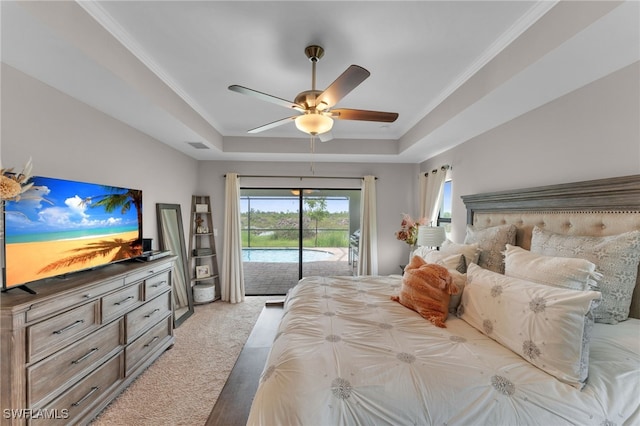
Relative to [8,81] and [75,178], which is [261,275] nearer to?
[75,178]

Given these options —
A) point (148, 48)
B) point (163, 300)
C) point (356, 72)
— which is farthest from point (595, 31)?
point (163, 300)

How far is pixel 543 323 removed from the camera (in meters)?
1.22

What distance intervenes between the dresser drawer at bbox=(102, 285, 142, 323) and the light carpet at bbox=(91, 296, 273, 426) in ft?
2.28

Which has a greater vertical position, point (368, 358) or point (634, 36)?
point (634, 36)

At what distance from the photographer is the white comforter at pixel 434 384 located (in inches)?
41.2

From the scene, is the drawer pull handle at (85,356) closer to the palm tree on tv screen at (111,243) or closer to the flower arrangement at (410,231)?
the palm tree on tv screen at (111,243)

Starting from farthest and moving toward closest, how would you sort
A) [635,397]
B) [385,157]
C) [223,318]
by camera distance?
[385,157] → [223,318] → [635,397]

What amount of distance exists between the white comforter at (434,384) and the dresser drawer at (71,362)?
1400mm

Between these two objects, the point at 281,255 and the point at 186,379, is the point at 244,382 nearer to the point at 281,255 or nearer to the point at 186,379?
the point at 186,379

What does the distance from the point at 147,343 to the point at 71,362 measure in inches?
31.1

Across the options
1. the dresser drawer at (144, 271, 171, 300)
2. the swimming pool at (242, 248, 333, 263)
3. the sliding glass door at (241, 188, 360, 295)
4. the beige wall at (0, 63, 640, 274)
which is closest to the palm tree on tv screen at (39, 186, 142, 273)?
the beige wall at (0, 63, 640, 274)

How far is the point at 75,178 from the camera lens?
2135 mm

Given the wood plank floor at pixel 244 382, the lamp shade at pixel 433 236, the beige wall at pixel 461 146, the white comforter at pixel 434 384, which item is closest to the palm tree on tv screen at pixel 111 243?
the beige wall at pixel 461 146

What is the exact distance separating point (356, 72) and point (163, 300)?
2871 mm
